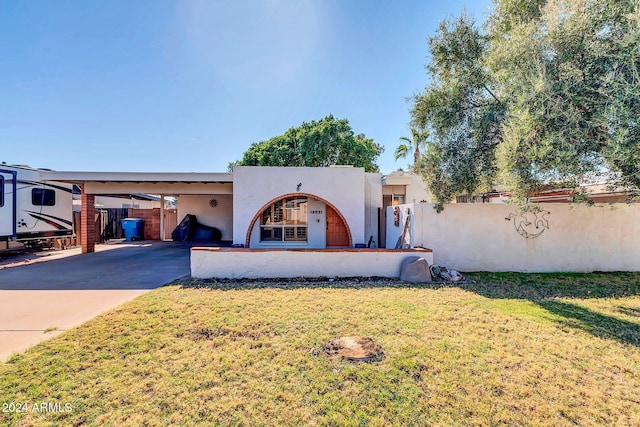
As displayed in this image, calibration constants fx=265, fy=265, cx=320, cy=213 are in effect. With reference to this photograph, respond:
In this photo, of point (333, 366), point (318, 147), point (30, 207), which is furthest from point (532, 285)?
point (30, 207)

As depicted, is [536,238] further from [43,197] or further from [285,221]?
[43,197]

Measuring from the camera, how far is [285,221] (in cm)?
1274

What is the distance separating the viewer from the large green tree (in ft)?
74.1

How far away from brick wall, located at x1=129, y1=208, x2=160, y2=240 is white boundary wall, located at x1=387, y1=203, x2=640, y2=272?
1826 cm

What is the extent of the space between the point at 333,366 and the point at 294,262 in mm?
4781

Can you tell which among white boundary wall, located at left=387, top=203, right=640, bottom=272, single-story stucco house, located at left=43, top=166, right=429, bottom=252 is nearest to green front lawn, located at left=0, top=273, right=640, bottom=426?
white boundary wall, located at left=387, top=203, right=640, bottom=272

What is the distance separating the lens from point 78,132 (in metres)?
15.0

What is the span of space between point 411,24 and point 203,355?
12.8 meters

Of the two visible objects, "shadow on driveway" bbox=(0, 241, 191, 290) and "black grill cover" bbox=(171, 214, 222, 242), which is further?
"black grill cover" bbox=(171, 214, 222, 242)

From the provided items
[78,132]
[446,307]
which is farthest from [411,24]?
[78,132]

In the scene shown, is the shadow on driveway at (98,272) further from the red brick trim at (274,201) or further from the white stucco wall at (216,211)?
the white stucco wall at (216,211)

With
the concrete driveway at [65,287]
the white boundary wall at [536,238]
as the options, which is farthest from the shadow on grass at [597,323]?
the concrete driveway at [65,287]

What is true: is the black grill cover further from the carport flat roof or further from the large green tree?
the large green tree

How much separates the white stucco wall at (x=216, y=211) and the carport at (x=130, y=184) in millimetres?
4743
